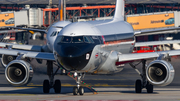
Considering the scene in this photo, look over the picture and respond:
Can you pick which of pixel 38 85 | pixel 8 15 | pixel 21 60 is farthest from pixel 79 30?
pixel 8 15

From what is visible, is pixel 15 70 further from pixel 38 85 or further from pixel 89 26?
pixel 38 85

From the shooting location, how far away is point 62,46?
20.0 metres

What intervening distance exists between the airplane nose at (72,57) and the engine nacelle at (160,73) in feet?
13.8

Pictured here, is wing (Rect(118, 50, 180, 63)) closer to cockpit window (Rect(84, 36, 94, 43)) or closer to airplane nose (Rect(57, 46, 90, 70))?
cockpit window (Rect(84, 36, 94, 43))

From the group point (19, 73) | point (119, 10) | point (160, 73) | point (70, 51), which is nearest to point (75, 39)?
point (70, 51)

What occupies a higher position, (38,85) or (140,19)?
(140,19)

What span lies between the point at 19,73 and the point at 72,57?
430cm

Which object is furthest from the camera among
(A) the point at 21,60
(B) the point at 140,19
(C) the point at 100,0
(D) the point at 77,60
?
(C) the point at 100,0

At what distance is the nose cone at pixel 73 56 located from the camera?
64.3 feet

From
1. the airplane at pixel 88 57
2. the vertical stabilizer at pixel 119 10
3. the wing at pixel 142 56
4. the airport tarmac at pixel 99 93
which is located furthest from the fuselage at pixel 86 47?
the vertical stabilizer at pixel 119 10

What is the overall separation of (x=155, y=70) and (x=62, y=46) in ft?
19.5

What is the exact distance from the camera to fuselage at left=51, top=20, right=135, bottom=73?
64.8 ft

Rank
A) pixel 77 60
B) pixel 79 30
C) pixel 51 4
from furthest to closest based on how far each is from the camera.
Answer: pixel 51 4 < pixel 79 30 < pixel 77 60

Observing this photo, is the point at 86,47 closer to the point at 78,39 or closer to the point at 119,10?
the point at 78,39
